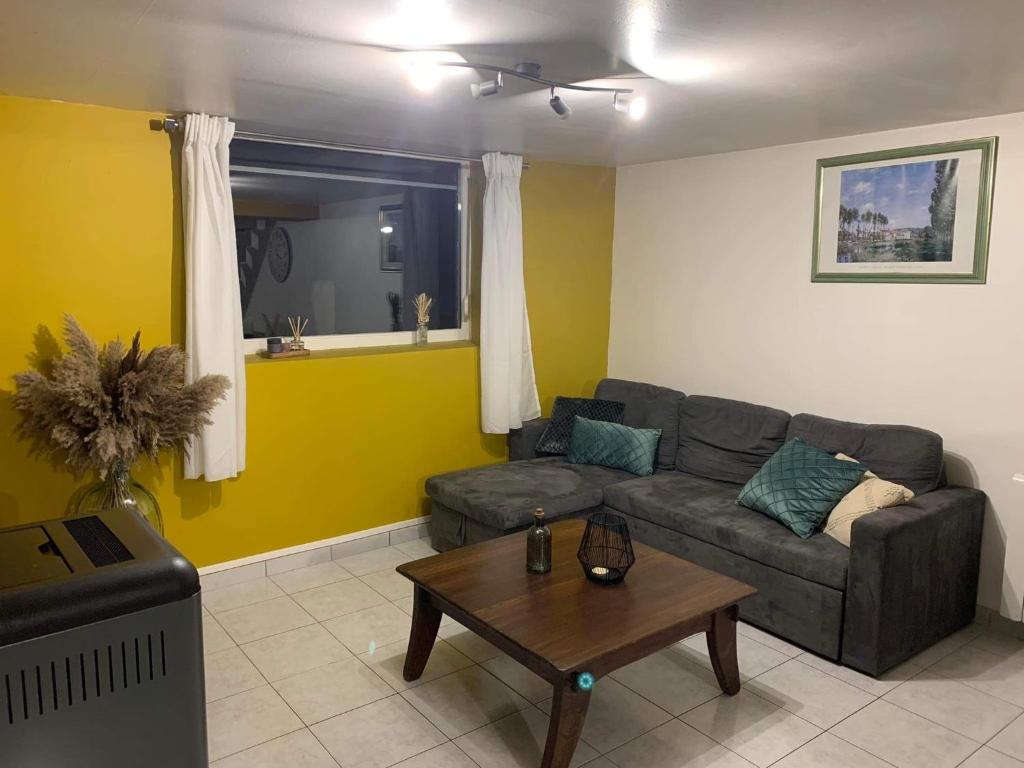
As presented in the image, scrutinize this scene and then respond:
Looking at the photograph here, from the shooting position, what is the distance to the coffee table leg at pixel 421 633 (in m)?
2.86

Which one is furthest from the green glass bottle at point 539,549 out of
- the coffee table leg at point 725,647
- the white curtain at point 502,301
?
the white curtain at point 502,301

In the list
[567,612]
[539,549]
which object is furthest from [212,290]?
[567,612]

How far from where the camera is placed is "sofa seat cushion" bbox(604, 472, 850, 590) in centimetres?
310

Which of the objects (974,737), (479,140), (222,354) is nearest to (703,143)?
(479,140)

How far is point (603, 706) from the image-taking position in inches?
109

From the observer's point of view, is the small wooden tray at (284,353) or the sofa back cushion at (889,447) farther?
the small wooden tray at (284,353)

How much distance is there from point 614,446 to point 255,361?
1.95m

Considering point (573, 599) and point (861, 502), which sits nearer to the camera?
point (573, 599)

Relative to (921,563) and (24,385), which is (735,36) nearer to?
(921,563)

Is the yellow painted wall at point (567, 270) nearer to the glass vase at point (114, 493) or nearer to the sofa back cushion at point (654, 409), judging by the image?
the sofa back cushion at point (654, 409)

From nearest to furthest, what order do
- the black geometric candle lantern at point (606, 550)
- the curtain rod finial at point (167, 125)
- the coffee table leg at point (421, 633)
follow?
the black geometric candle lantern at point (606, 550) < the coffee table leg at point (421, 633) < the curtain rod finial at point (167, 125)

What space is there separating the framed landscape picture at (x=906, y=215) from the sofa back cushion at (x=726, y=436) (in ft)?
2.50

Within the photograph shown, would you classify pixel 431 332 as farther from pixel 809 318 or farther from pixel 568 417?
pixel 809 318

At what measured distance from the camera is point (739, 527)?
3404mm
